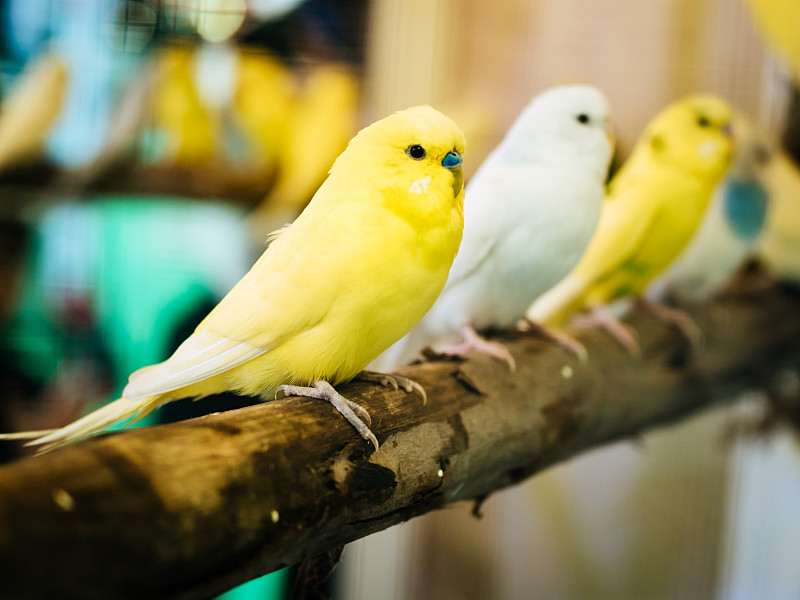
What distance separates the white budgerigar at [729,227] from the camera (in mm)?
1442

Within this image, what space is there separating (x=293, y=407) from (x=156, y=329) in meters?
0.32

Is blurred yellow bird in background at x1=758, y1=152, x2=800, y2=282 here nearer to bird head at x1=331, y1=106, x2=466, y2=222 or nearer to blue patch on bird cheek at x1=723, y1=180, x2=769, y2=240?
blue patch on bird cheek at x1=723, y1=180, x2=769, y2=240

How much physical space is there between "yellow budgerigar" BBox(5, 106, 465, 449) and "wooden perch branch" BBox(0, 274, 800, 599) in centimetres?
5

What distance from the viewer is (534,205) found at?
90 centimetres

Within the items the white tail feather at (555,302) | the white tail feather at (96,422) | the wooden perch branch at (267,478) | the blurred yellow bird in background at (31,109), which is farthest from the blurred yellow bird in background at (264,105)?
the white tail feather at (96,422)

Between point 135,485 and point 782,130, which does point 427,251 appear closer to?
point 135,485

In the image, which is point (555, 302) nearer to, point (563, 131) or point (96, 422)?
point (563, 131)

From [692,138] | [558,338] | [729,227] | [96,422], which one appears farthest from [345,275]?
[729,227]

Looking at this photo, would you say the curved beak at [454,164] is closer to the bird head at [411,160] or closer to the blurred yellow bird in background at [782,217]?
the bird head at [411,160]

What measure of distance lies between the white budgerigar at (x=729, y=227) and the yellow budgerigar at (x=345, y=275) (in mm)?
958

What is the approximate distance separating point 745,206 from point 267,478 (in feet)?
4.49

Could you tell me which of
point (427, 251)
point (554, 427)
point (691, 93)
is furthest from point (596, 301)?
point (427, 251)

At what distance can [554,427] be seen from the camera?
1.00 meters

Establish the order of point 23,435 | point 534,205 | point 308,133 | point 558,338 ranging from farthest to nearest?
point 308,133
point 558,338
point 534,205
point 23,435
